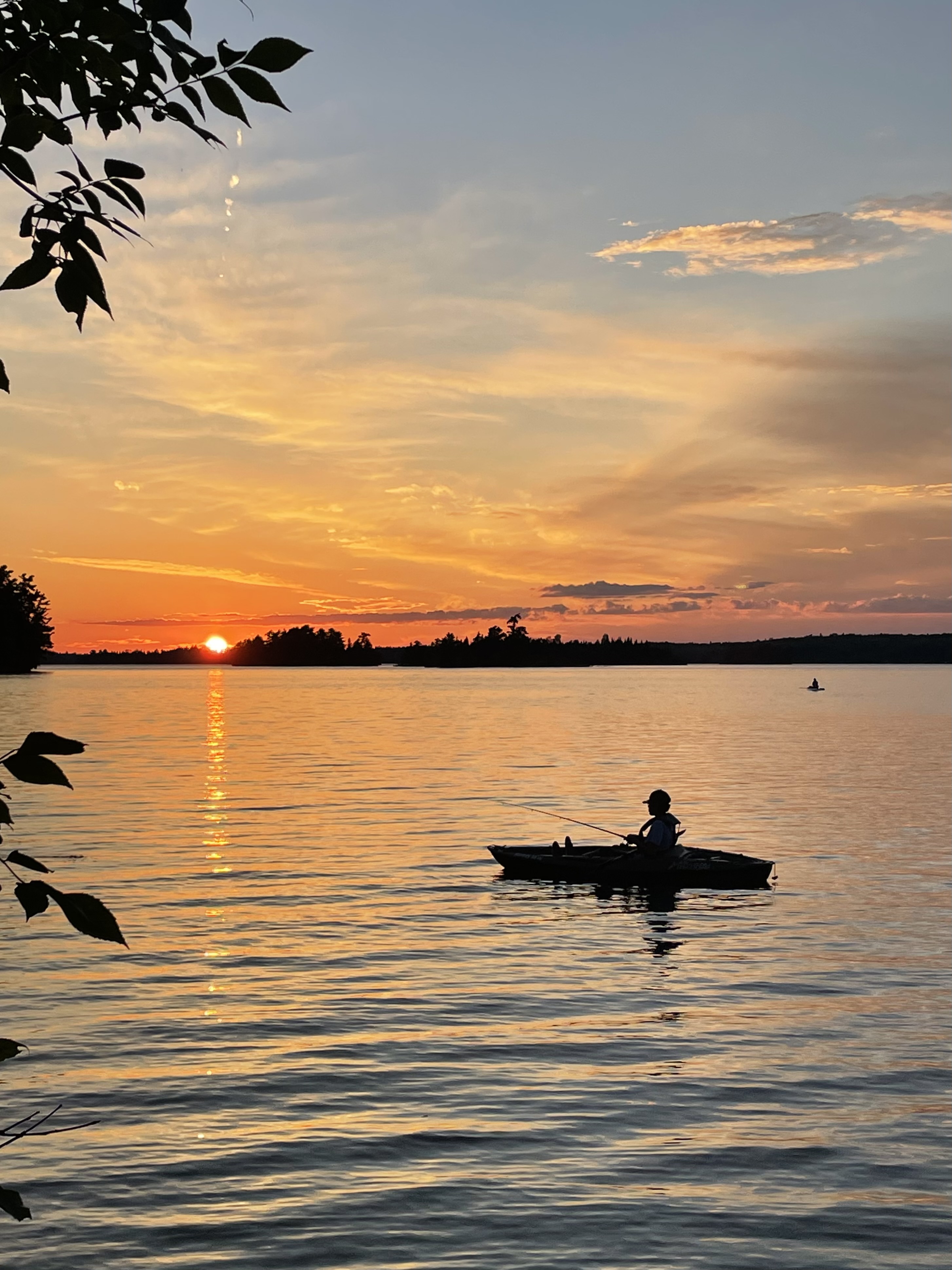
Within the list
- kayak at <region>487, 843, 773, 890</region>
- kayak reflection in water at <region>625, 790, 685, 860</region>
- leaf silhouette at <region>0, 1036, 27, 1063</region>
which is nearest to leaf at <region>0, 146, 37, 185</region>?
leaf silhouette at <region>0, 1036, 27, 1063</region>

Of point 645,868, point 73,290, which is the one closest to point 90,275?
point 73,290

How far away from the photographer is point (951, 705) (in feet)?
611

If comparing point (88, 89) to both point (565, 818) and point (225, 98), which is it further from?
point (565, 818)

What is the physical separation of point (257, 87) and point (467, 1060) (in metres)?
15.6

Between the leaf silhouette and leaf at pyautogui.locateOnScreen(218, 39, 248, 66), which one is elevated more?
leaf at pyautogui.locateOnScreen(218, 39, 248, 66)

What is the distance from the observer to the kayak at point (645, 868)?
107 ft

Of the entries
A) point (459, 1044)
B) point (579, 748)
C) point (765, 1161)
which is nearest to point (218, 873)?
point (459, 1044)

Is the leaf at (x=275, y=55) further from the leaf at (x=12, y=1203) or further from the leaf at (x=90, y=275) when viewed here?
the leaf at (x=12, y=1203)

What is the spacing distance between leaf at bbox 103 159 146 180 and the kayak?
96.7ft

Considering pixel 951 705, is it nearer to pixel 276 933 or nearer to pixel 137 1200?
pixel 276 933

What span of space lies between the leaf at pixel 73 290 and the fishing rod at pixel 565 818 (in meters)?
32.8

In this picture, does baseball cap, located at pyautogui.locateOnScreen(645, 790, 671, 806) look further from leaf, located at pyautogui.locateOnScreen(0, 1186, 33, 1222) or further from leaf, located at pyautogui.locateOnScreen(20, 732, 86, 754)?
leaf, located at pyautogui.locateOnScreen(20, 732, 86, 754)

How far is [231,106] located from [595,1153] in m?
12.4

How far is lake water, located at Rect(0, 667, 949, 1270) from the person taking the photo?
39.9 ft
